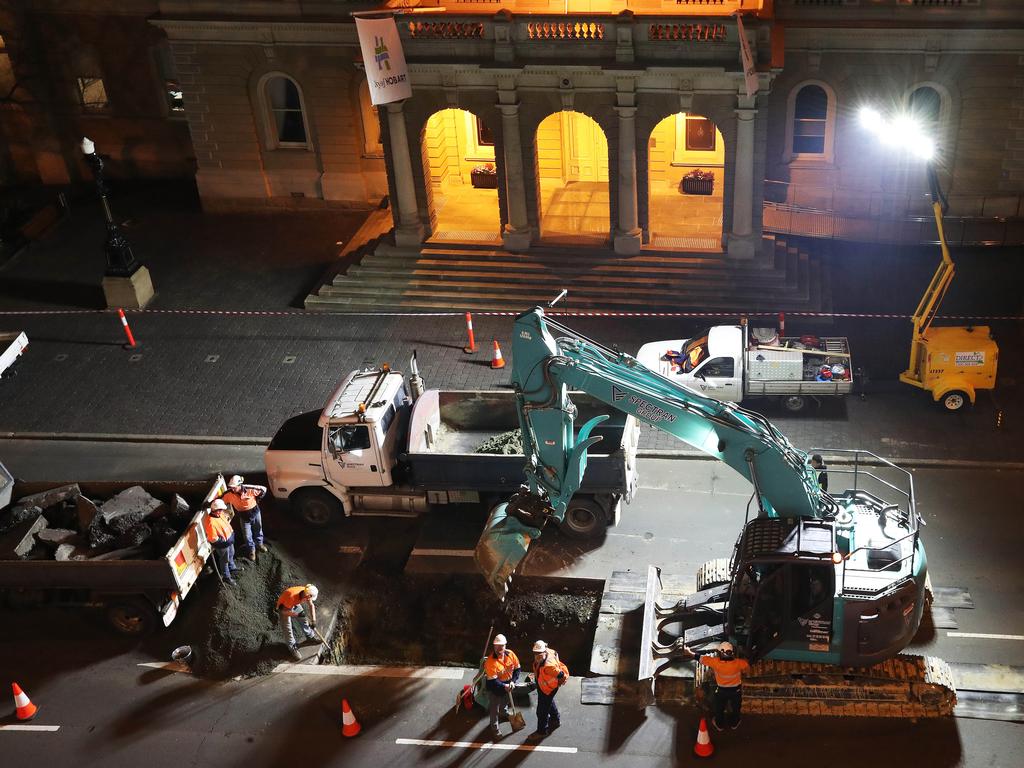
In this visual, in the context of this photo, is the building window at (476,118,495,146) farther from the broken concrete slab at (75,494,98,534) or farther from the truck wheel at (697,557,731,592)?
the truck wheel at (697,557,731,592)

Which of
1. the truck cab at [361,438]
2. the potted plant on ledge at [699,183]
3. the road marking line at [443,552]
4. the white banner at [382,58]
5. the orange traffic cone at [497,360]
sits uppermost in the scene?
the white banner at [382,58]

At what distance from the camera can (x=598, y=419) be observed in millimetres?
16875

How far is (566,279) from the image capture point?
2912 cm

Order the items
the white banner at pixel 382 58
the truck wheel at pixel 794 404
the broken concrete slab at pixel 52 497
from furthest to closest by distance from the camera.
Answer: the white banner at pixel 382 58
the truck wheel at pixel 794 404
the broken concrete slab at pixel 52 497

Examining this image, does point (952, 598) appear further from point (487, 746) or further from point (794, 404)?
point (487, 746)

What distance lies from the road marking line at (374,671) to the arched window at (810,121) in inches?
744

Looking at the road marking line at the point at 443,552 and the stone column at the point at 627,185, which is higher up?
the stone column at the point at 627,185

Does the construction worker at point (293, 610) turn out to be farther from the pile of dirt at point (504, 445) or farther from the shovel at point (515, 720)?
the pile of dirt at point (504, 445)

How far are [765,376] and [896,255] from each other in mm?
8443

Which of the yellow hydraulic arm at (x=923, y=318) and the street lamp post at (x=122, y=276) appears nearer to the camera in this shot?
the yellow hydraulic arm at (x=923, y=318)

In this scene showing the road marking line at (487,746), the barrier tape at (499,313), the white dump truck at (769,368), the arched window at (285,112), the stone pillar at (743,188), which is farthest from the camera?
the arched window at (285,112)

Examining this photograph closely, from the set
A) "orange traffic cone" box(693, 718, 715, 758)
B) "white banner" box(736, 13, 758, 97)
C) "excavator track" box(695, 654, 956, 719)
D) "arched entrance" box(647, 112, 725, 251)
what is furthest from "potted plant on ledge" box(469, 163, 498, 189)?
"orange traffic cone" box(693, 718, 715, 758)

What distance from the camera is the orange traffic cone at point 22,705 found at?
17.4 metres

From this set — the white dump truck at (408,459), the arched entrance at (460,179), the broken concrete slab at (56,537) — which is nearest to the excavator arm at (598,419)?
the white dump truck at (408,459)
